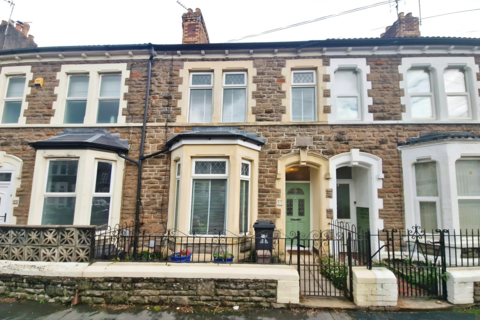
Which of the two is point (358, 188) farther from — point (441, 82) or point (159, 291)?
point (159, 291)

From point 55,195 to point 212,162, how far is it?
4604mm

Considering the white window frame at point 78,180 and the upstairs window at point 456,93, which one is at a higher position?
the upstairs window at point 456,93

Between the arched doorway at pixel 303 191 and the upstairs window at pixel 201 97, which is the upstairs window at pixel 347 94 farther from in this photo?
the upstairs window at pixel 201 97

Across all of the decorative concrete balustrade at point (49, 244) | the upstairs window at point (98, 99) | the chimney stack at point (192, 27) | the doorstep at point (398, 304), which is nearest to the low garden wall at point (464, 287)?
the doorstep at point (398, 304)

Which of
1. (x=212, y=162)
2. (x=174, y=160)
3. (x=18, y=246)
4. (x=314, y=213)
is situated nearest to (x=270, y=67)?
(x=212, y=162)

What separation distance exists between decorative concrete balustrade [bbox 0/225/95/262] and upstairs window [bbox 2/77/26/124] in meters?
5.53

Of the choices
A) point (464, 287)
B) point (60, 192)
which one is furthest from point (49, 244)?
point (464, 287)

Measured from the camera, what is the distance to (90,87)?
8.30 m

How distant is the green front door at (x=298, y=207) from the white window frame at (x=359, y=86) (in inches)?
98.1

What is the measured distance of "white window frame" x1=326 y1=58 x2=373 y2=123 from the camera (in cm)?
771

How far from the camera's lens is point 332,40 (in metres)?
7.84

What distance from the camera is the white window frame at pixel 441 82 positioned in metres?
7.55

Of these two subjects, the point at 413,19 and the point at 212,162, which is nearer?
the point at 212,162

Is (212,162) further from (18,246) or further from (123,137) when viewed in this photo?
(18,246)
